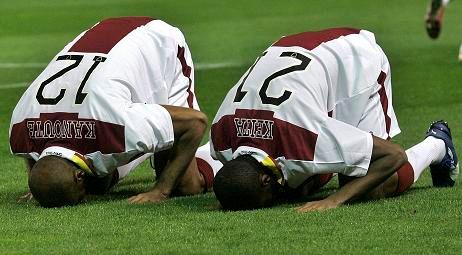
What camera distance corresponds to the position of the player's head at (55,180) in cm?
817

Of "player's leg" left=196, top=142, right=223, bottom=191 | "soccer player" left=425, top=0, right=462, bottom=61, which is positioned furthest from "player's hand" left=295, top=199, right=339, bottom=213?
"soccer player" left=425, top=0, right=462, bottom=61

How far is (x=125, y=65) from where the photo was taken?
29.1ft

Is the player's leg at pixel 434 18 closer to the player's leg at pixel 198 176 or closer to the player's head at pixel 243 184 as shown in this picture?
the player's leg at pixel 198 176

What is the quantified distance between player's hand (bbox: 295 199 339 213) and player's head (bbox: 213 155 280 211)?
20 centimetres

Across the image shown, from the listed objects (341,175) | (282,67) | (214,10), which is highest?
(282,67)

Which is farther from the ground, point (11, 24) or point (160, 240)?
point (160, 240)

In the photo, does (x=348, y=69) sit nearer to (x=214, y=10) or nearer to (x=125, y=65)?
(x=125, y=65)

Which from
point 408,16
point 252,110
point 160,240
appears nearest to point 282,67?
point 252,110

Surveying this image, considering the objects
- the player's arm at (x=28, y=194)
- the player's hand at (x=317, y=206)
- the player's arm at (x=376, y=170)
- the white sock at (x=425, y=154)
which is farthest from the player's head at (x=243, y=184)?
the player's arm at (x=28, y=194)

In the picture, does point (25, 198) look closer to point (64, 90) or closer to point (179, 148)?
point (64, 90)

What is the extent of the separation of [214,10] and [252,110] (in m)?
17.7

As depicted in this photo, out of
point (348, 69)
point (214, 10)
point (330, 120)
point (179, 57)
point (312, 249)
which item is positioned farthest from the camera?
point (214, 10)

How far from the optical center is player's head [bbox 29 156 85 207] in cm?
817

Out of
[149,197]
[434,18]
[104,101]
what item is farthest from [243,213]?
[434,18]
